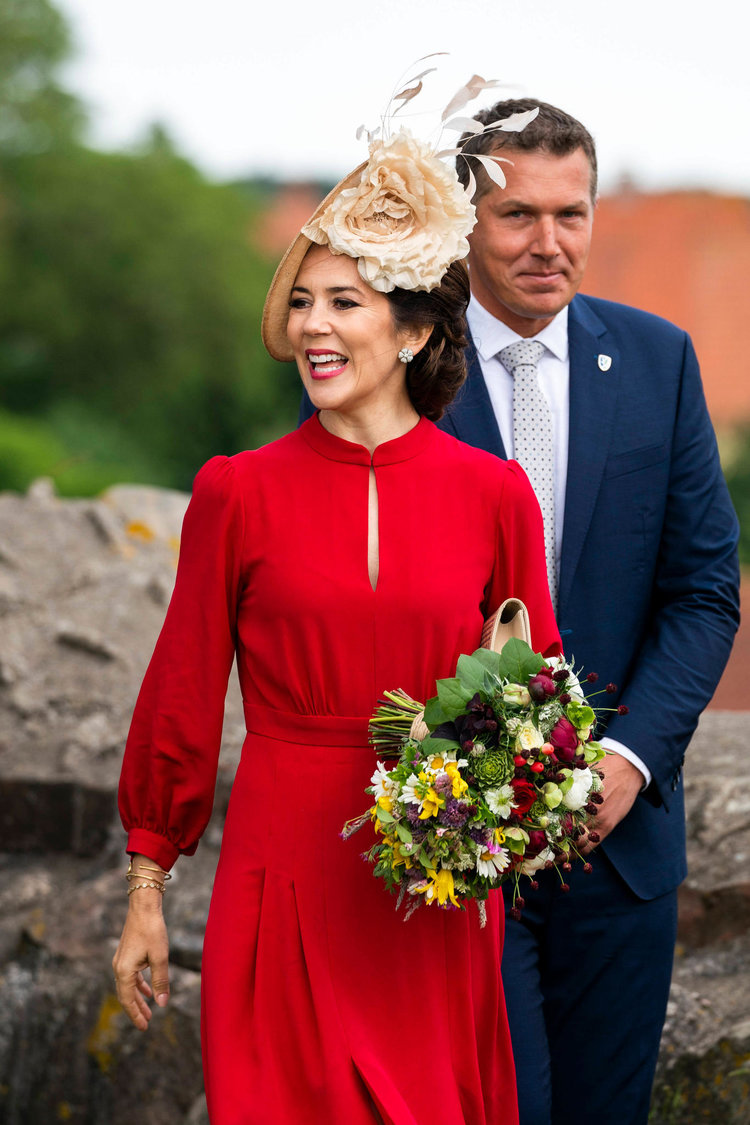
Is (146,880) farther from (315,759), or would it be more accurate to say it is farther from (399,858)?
(399,858)

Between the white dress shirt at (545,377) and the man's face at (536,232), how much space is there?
0.22ft

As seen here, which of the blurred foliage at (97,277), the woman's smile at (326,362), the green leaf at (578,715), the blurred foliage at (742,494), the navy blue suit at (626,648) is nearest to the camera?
the green leaf at (578,715)

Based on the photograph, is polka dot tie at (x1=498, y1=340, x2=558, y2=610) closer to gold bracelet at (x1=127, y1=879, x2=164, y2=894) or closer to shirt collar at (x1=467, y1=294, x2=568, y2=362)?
shirt collar at (x1=467, y1=294, x2=568, y2=362)

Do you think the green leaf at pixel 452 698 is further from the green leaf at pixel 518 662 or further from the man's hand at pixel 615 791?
the man's hand at pixel 615 791

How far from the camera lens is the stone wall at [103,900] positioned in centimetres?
388

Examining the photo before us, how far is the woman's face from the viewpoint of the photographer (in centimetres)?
254

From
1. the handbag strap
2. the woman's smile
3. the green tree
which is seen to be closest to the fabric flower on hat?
the woman's smile

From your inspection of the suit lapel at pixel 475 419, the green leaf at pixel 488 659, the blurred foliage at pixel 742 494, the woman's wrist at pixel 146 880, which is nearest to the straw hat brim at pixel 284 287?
the suit lapel at pixel 475 419

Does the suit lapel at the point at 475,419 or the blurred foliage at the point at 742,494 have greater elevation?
the suit lapel at the point at 475,419

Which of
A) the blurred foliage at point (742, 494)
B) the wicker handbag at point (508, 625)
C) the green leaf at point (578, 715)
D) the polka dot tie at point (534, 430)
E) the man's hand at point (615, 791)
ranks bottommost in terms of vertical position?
the blurred foliage at point (742, 494)

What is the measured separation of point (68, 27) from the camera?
32156 mm

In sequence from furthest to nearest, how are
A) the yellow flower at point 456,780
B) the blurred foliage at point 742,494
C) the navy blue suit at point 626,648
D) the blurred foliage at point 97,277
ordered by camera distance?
the blurred foliage at point 97,277 < the blurred foliage at point 742,494 < the navy blue suit at point 626,648 < the yellow flower at point 456,780

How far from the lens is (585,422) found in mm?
3197

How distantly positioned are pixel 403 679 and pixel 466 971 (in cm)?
56
